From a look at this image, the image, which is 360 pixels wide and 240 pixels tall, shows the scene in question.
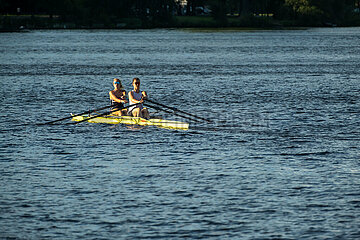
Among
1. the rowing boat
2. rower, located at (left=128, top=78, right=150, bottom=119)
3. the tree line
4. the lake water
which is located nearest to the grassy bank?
the tree line

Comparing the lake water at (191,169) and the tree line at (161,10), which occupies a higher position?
the tree line at (161,10)

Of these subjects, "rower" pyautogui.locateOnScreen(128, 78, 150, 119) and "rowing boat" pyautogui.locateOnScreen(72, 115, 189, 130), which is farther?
"rower" pyautogui.locateOnScreen(128, 78, 150, 119)

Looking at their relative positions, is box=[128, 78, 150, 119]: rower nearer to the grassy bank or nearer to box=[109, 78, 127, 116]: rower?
box=[109, 78, 127, 116]: rower

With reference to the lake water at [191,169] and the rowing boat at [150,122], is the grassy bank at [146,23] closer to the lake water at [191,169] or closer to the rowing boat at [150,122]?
the lake water at [191,169]

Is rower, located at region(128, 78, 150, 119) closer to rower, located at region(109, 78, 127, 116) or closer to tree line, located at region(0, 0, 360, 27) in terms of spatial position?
rower, located at region(109, 78, 127, 116)

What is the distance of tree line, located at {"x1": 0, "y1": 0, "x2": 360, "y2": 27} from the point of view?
18000 centimetres

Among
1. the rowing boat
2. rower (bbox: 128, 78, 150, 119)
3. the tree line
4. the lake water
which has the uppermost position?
the tree line

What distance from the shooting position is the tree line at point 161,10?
180 metres

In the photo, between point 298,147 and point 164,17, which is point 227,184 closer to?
point 298,147

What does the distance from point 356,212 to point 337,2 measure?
17009 cm

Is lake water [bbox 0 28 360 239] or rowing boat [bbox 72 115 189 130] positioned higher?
rowing boat [bbox 72 115 189 130]

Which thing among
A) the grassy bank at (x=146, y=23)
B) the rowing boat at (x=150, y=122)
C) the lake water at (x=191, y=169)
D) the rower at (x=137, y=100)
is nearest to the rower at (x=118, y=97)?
the rowing boat at (x=150, y=122)

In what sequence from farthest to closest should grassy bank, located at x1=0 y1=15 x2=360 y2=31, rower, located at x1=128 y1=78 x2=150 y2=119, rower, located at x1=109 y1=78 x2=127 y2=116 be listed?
grassy bank, located at x1=0 y1=15 x2=360 y2=31
rower, located at x1=109 y1=78 x2=127 y2=116
rower, located at x1=128 y1=78 x2=150 y2=119

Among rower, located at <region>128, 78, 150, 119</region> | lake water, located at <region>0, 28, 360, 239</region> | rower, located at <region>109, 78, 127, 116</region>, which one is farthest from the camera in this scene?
rower, located at <region>109, 78, 127, 116</region>
